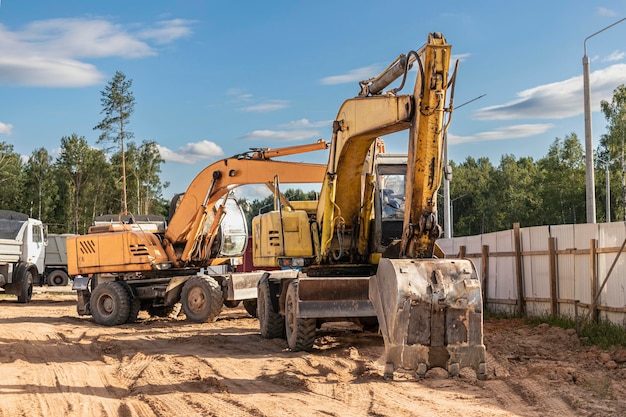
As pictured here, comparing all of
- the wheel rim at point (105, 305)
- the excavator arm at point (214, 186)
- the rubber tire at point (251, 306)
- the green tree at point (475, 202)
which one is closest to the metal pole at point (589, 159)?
the excavator arm at point (214, 186)

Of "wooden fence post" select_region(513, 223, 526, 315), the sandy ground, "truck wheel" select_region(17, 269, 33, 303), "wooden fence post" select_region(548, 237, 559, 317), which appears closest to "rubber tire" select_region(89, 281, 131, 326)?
the sandy ground

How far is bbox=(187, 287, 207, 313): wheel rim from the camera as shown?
17891 millimetres

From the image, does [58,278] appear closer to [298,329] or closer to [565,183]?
[298,329]

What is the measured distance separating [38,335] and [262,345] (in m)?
5.15

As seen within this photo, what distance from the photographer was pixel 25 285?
26.1 metres

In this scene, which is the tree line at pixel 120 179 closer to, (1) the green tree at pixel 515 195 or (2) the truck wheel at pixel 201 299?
(1) the green tree at pixel 515 195

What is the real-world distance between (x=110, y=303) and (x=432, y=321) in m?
11.9

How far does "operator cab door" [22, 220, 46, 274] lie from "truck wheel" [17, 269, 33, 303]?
1.65 feet

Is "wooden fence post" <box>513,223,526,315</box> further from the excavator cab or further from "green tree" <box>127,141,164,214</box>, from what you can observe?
"green tree" <box>127,141,164,214</box>

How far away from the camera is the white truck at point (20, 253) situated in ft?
82.5

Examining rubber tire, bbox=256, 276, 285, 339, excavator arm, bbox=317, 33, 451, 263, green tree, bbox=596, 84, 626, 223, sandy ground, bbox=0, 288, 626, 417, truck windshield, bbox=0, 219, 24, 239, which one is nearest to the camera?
sandy ground, bbox=0, 288, 626, 417

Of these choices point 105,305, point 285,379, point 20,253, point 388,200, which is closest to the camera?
point 285,379

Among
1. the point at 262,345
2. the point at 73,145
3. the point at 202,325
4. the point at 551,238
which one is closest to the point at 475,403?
the point at 262,345

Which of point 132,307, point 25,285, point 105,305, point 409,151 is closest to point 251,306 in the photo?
point 132,307
